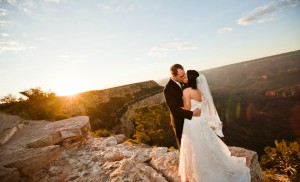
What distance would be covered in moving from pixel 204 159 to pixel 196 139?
0.43 meters

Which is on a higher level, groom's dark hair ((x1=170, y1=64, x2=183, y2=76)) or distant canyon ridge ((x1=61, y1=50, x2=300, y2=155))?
groom's dark hair ((x1=170, y1=64, x2=183, y2=76))

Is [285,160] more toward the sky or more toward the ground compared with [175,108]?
more toward the ground

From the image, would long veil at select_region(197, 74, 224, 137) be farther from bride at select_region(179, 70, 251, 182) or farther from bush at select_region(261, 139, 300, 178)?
bush at select_region(261, 139, 300, 178)

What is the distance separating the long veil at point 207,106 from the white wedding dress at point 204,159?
309 mm

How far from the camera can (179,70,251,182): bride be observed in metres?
3.78

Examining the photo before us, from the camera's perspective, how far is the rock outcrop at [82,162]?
444cm

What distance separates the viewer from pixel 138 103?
44781 millimetres

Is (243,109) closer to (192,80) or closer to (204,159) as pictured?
(204,159)

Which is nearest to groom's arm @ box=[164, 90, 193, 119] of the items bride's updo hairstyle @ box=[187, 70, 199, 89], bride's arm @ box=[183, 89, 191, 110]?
bride's arm @ box=[183, 89, 191, 110]

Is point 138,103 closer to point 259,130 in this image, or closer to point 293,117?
point 259,130

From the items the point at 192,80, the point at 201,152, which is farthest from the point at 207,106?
the point at 201,152

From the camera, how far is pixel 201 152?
3.90 metres

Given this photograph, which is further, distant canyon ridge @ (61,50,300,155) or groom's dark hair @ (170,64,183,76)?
distant canyon ridge @ (61,50,300,155)

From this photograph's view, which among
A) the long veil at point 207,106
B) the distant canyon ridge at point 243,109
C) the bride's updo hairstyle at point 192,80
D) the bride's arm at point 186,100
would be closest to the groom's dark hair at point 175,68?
the bride's updo hairstyle at point 192,80
